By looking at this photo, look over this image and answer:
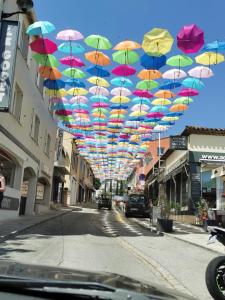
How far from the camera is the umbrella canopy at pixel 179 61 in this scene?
16562 millimetres

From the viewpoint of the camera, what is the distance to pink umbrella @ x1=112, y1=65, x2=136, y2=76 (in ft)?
57.6

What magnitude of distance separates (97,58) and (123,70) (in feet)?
4.22

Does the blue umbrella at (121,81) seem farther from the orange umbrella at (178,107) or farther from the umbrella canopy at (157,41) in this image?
the umbrella canopy at (157,41)

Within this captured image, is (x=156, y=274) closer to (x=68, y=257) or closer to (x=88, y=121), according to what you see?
(x=68, y=257)

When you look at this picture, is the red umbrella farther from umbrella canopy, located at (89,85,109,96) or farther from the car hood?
the car hood

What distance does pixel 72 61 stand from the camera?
17.4 metres

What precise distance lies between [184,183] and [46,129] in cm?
1099

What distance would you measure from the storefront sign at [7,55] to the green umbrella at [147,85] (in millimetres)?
5994

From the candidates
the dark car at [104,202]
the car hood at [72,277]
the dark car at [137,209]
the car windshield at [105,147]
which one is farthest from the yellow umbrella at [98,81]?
the dark car at [104,202]

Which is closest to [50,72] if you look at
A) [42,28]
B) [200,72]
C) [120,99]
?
[120,99]

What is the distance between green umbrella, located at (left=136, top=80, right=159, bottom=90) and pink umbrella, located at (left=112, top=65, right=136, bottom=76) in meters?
Answer: 1.04

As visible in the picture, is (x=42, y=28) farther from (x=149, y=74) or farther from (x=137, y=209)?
(x=137, y=209)

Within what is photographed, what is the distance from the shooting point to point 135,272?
29.4 feet

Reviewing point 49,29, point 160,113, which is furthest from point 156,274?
point 160,113
